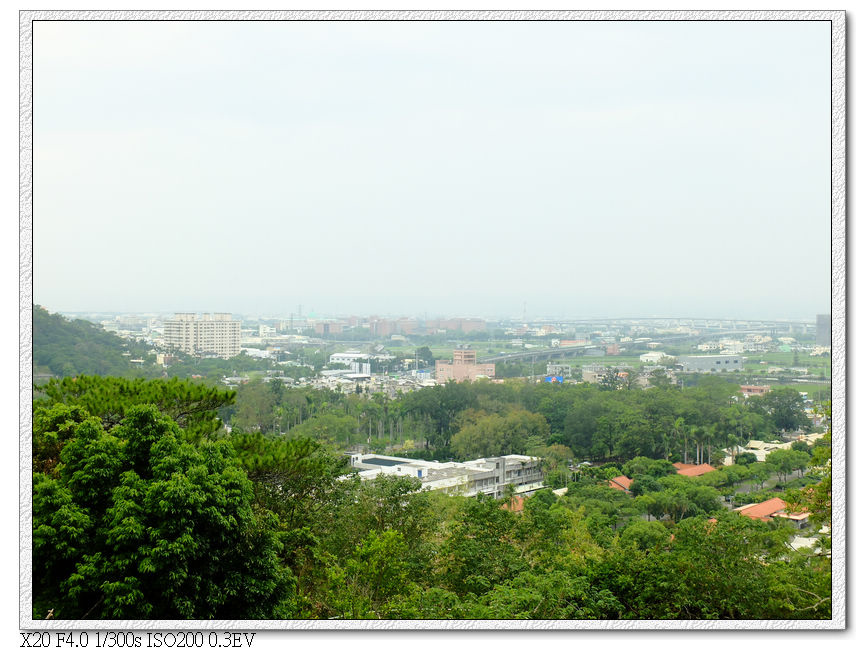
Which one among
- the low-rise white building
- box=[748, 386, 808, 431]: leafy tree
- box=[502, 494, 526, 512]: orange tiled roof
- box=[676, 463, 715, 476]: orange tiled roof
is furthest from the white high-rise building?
box=[748, 386, 808, 431]: leafy tree

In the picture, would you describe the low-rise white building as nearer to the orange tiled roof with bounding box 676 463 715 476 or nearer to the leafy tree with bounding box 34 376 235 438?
the orange tiled roof with bounding box 676 463 715 476

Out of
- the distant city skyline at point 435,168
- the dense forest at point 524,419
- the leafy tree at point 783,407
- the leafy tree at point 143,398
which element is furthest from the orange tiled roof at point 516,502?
the leafy tree at point 143,398

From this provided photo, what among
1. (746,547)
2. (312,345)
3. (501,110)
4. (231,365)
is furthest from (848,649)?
(231,365)

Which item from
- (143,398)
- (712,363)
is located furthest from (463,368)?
(143,398)

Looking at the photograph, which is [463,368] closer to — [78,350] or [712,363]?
[712,363]
